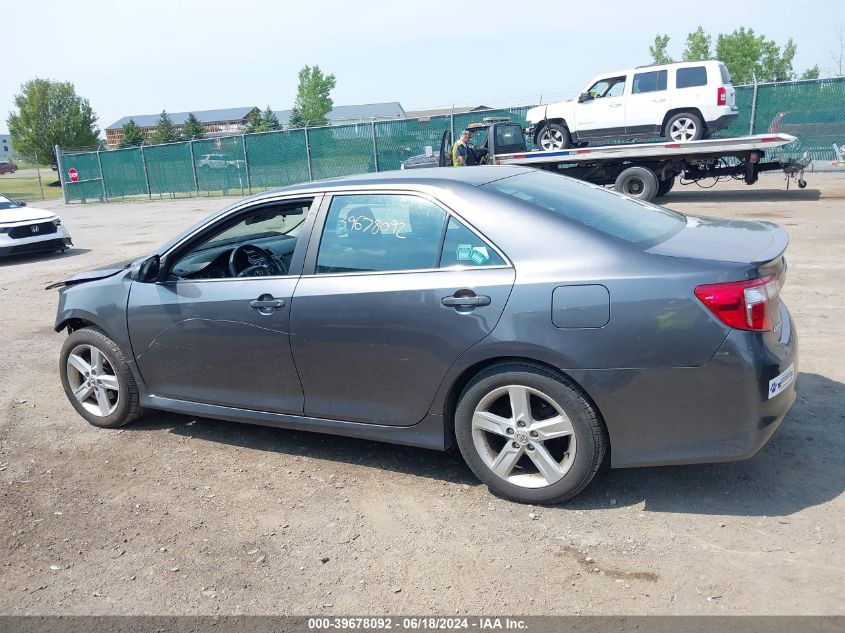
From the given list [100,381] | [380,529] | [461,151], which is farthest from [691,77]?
[380,529]

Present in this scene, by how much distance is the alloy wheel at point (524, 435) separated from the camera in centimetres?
358

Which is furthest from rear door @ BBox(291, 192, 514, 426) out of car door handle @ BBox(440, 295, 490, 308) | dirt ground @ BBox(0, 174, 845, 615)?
dirt ground @ BBox(0, 174, 845, 615)

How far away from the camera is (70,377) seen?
5.28m

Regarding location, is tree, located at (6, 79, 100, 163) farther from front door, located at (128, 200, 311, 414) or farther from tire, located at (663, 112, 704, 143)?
front door, located at (128, 200, 311, 414)

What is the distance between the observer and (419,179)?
4102 mm

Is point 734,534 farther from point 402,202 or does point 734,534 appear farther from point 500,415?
point 402,202

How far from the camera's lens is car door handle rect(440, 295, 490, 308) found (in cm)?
361

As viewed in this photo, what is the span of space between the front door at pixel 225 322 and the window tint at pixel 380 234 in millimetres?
218

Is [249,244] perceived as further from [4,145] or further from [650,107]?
[4,145]

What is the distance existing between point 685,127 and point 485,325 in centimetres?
1487

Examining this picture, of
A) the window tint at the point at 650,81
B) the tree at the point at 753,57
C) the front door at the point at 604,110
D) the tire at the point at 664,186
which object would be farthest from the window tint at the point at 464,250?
the tree at the point at 753,57

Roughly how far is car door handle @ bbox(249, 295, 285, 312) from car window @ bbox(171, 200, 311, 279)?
256mm

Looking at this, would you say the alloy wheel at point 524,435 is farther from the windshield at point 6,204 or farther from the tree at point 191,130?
the tree at point 191,130

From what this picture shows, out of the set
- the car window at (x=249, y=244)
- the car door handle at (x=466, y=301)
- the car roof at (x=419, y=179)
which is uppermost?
the car roof at (x=419, y=179)
